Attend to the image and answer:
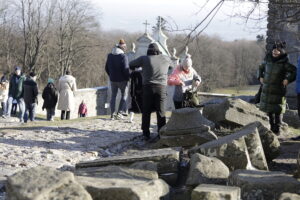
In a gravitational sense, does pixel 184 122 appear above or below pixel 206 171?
above

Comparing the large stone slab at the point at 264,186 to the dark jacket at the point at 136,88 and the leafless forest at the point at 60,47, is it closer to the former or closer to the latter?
the dark jacket at the point at 136,88

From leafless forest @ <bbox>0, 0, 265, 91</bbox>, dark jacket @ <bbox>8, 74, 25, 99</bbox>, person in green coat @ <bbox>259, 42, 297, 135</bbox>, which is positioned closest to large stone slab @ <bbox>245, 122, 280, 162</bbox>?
person in green coat @ <bbox>259, 42, 297, 135</bbox>

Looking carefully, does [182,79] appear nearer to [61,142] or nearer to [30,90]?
[61,142]

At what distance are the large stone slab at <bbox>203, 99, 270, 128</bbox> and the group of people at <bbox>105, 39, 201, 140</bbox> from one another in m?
0.94

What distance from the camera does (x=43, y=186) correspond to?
4.16 meters

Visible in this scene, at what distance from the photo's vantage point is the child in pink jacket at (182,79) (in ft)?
34.5

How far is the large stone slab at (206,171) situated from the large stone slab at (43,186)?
157 cm

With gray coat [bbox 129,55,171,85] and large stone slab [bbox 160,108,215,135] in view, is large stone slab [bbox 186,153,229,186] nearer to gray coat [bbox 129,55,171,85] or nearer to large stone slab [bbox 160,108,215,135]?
large stone slab [bbox 160,108,215,135]

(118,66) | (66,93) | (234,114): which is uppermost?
(118,66)

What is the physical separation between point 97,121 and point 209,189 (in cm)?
700

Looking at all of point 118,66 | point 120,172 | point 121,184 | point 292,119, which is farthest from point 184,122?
point 292,119

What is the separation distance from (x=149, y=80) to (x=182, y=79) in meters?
1.66

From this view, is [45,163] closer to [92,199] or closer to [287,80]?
[92,199]

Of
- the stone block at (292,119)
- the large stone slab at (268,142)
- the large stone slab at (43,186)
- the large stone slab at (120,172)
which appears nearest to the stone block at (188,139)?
the large stone slab at (268,142)
